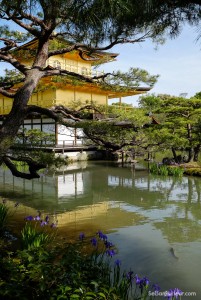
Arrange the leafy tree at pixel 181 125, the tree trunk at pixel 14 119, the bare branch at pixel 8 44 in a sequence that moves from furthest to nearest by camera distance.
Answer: the leafy tree at pixel 181 125
the bare branch at pixel 8 44
the tree trunk at pixel 14 119

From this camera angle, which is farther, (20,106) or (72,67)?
(72,67)

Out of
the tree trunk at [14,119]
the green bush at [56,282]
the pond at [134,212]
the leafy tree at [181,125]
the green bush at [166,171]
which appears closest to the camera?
the green bush at [56,282]

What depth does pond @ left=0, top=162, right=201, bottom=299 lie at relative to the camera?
4.72m

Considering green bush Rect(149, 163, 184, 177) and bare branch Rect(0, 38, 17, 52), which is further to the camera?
green bush Rect(149, 163, 184, 177)

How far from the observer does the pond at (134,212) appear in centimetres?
472

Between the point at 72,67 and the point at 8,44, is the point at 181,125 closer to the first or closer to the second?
the point at 72,67

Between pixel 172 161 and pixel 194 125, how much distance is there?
2.19 m

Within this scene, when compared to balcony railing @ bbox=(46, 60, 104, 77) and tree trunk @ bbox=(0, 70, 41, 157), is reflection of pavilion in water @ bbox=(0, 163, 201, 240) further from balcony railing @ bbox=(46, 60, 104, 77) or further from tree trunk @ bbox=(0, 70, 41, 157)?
balcony railing @ bbox=(46, 60, 104, 77)

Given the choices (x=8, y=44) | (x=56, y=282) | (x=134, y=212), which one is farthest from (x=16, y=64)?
(x=134, y=212)

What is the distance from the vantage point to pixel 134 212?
25.8 ft

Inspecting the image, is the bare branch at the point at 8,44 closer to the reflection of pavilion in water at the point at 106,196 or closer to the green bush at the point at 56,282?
the reflection of pavilion in water at the point at 106,196

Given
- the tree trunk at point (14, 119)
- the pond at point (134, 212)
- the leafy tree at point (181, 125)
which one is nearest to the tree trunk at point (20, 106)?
the tree trunk at point (14, 119)

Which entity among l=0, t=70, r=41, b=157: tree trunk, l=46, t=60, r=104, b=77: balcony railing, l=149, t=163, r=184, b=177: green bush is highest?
l=46, t=60, r=104, b=77: balcony railing

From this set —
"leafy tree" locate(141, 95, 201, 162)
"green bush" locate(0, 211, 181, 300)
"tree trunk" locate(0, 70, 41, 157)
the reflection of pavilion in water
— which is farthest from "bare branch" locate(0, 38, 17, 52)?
"leafy tree" locate(141, 95, 201, 162)
